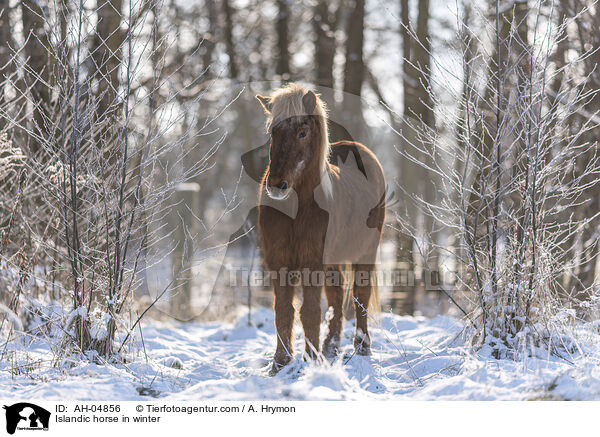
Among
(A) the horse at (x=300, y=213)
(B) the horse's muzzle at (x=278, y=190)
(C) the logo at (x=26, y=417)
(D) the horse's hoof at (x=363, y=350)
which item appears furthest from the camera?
(D) the horse's hoof at (x=363, y=350)

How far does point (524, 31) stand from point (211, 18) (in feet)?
25.1

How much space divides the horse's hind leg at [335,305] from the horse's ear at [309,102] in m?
1.66

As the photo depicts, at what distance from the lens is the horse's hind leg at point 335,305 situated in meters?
5.25

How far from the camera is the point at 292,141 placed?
14.2 ft

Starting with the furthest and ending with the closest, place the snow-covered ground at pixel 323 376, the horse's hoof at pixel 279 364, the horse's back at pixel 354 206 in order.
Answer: the horse's back at pixel 354 206, the horse's hoof at pixel 279 364, the snow-covered ground at pixel 323 376

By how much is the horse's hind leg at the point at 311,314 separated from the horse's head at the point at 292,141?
36.2 inches

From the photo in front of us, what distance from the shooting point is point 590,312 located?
4.94 meters

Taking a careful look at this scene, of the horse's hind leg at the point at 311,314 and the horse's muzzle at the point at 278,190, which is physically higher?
the horse's muzzle at the point at 278,190

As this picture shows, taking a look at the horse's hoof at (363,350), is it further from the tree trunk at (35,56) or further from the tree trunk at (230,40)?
the tree trunk at (230,40)

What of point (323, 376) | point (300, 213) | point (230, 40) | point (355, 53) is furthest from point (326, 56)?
point (323, 376)

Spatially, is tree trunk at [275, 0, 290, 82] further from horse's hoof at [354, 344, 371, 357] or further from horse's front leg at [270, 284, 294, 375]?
horse's front leg at [270, 284, 294, 375]

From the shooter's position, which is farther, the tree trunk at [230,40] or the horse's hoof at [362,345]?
the tree trunk at [230,40]

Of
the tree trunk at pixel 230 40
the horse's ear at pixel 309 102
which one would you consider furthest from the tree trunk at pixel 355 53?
the horse's ear at pixel 309 102

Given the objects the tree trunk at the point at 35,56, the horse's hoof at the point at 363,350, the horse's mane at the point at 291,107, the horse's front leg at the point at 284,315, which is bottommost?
the horse's hoof at the point at 363,350
